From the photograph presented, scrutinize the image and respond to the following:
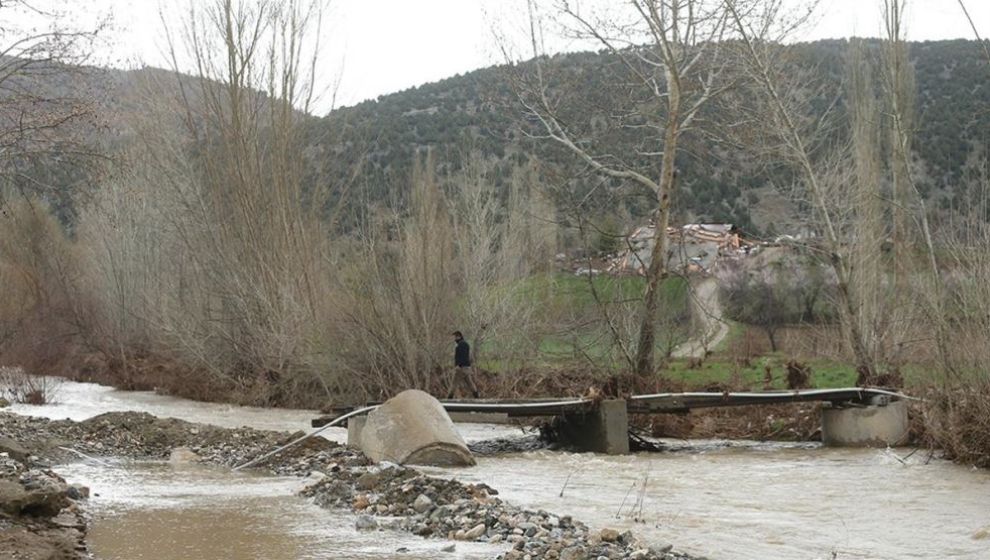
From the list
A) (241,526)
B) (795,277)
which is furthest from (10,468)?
(795,277)

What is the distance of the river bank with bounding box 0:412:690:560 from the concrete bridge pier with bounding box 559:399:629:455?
14.0 feet

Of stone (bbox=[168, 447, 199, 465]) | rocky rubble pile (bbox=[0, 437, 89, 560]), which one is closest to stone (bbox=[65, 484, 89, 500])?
rocky rubble pile (bbox=[0, 437, 89, 560])

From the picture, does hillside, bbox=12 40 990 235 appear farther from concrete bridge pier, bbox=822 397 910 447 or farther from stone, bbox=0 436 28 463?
concrete bridge pier, bbox=822 397 910 447

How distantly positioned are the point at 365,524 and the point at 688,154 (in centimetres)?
3099

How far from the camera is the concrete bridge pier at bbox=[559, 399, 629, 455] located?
18.5 meters

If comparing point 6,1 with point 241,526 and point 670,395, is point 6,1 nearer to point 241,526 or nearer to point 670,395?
point 241,526

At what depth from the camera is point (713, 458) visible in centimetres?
1819

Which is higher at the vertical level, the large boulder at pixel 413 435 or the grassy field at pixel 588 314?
the grassy field at pixel 588 314

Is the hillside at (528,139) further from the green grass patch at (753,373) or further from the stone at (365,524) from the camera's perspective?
the stone at (365,524)

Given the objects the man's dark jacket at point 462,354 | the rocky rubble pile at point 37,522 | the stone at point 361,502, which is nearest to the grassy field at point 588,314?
the man's dark jacket at point 462,354

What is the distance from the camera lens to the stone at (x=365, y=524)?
11.5 m

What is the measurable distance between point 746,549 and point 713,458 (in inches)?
310

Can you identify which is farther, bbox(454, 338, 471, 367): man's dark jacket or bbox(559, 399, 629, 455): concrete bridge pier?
bbox(454, 338, 471, 367): man's dark jacket

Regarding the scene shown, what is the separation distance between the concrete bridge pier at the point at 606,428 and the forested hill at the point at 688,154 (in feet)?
55.4
